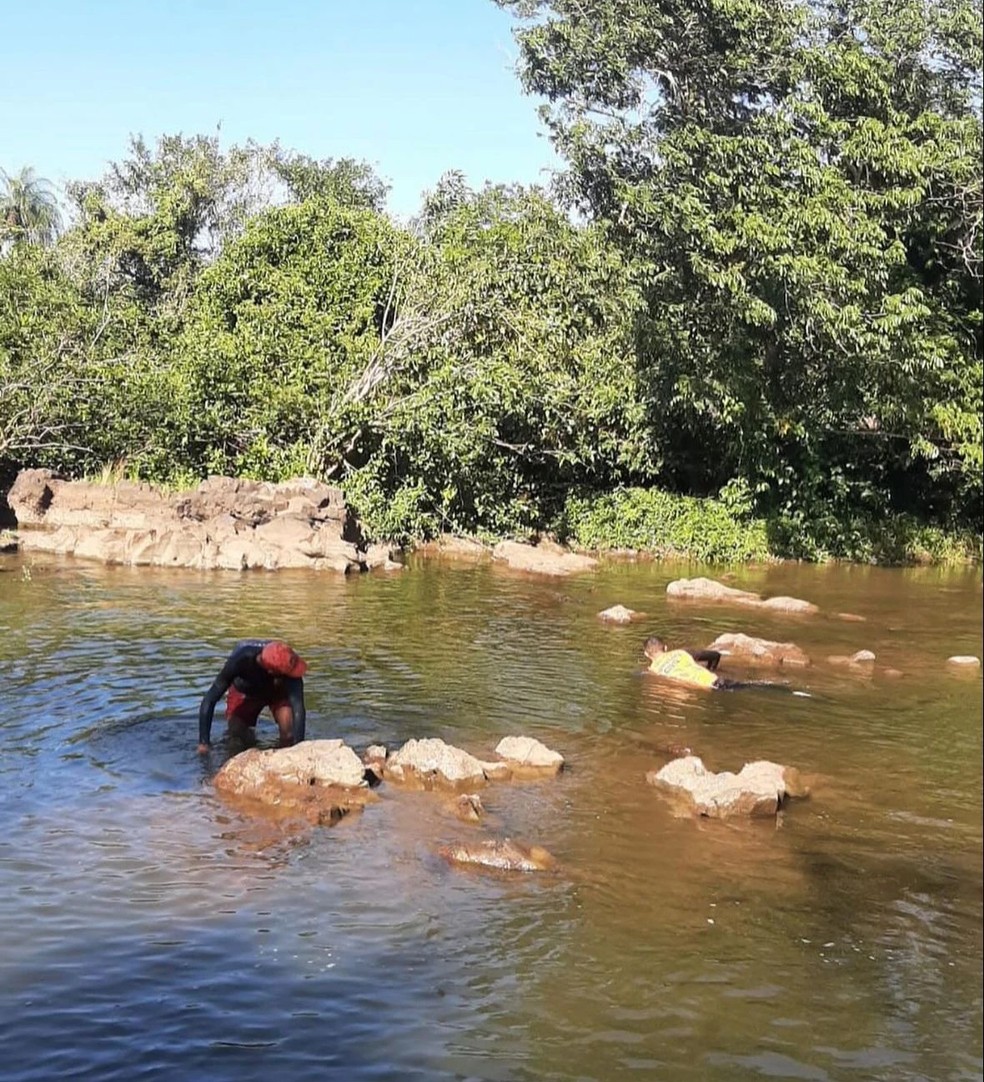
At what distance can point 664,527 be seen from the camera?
2553cm

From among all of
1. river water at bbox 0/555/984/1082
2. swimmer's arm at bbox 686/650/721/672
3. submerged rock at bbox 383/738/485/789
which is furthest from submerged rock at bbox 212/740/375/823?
swimmer's arm at bbox 686/650/721/672

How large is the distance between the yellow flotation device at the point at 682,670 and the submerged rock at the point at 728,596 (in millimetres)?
5413

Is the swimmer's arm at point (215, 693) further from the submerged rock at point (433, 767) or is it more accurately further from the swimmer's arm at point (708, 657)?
the swimmer's arm at point (708, 657)

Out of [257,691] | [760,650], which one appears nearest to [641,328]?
[760,650]

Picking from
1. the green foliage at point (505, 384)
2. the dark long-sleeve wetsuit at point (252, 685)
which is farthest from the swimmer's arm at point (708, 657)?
the green foliage at point (505, 384)

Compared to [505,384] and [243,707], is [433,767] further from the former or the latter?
[505,384]

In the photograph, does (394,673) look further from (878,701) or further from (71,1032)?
(71,1032)

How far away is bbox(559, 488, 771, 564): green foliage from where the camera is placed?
25.0 meters

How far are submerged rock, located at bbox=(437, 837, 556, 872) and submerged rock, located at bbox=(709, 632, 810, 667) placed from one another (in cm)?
750

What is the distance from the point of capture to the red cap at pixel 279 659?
9.27 meters

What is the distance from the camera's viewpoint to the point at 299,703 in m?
9.66

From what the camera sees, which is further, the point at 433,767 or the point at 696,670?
the point at 696,670

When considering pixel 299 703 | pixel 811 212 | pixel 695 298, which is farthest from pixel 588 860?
pixel 695 298

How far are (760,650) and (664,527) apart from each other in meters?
11.0
